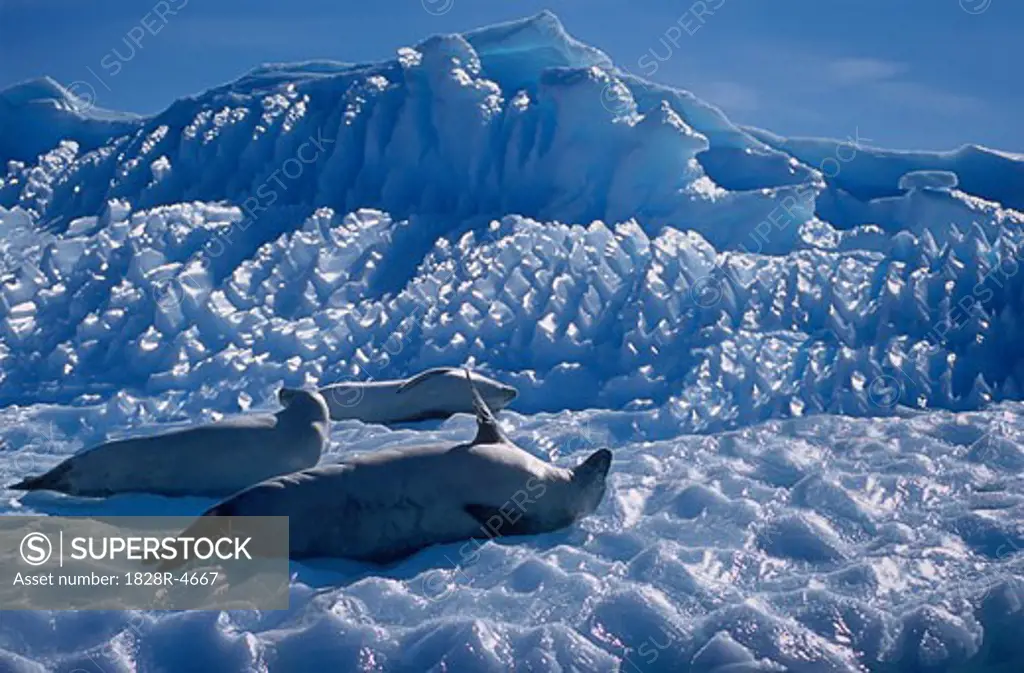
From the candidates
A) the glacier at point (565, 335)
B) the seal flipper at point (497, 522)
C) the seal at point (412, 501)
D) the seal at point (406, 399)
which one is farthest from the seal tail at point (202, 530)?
the seal at point (406, 399)

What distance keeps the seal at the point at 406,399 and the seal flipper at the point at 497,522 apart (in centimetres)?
300

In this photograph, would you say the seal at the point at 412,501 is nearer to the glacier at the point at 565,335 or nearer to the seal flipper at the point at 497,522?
the seal flipper at the point at 497,522

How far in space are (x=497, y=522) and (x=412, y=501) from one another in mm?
493

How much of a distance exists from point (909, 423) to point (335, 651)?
5484 millimetres

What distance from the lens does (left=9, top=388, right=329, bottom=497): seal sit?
21.0ft

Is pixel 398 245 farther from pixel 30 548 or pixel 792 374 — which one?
pixel 30 548

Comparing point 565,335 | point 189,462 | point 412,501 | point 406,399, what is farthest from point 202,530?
point 565,335

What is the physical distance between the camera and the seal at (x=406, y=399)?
8.54 m

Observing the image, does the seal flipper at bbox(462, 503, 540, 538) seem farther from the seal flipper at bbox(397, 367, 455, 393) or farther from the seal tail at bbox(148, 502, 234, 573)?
the seal flipper at bbox(397, 367, 455, 393)

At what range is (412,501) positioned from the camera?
17.5 feet

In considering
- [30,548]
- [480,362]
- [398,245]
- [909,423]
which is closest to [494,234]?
[398,245]

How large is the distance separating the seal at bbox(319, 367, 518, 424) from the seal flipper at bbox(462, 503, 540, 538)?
2999mm

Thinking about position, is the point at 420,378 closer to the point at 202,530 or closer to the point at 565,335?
the point at 565,335

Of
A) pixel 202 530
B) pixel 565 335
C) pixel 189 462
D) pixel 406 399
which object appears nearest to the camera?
pixel 202 530
